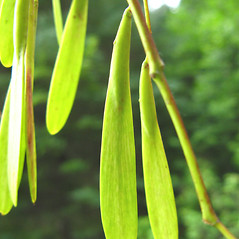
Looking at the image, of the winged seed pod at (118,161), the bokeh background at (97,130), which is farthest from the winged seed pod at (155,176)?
the bokeh background at (97,130)

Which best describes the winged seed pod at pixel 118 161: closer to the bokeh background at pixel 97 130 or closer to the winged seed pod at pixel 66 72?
the winged seed pod at pixel 66 72

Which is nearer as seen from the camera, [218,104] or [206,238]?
[206,238]

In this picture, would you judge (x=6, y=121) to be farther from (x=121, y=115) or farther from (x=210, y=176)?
(x=210, y=176)

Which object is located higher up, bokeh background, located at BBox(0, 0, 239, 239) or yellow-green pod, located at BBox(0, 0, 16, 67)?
bokeh background, located at BBox(0, 0, 239, 239)

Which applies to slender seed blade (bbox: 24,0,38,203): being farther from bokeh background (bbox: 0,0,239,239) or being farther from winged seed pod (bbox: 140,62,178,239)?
bokeh background (bbox: 0,0,239,239)

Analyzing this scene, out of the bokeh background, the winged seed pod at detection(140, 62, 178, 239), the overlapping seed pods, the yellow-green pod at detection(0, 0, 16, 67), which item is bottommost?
the winged seed pod at detection(140, 62, 178, 239)

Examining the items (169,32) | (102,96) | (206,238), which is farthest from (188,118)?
(206,238)

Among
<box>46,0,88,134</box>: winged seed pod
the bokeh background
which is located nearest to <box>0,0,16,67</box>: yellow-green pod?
<box>46,0,88,134</box>: winged seed pod

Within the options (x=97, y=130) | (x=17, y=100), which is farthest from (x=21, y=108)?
(x=97, y=130)
